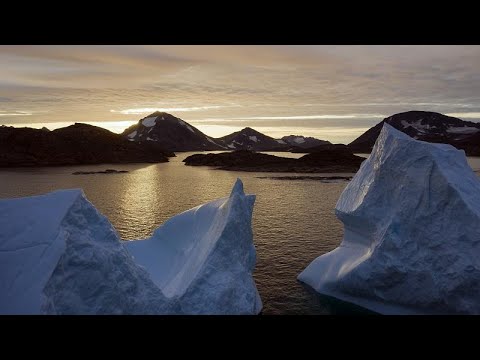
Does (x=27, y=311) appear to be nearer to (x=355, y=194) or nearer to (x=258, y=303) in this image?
(x=258, y=303)

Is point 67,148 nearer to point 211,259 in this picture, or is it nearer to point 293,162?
point 293,162

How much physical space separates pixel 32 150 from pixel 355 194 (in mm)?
98840

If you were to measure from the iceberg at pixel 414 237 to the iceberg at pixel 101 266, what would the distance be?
4.06 meters

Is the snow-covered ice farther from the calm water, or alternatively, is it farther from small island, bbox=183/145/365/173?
small island, bbox=183/145/365/173

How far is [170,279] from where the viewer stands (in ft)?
47.6

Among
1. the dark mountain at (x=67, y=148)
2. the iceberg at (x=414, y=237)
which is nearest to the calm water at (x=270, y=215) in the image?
the iceberg at (x=414, y=237)

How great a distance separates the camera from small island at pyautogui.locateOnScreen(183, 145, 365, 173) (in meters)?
78.9

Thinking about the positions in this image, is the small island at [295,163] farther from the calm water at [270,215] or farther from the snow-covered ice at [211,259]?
the snow-covered ice at [211,259]

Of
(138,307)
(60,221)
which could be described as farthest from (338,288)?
(60,221)

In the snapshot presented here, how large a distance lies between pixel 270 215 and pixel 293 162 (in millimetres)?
53632

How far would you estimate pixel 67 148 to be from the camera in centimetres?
10519

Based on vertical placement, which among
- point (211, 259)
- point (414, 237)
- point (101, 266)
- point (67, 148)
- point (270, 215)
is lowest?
point (270, 215)

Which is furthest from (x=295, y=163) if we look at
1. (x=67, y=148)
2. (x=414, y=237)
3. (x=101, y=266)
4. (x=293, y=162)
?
(x=101, y=266)

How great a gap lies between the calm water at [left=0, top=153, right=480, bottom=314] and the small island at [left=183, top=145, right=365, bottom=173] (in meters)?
18.2
